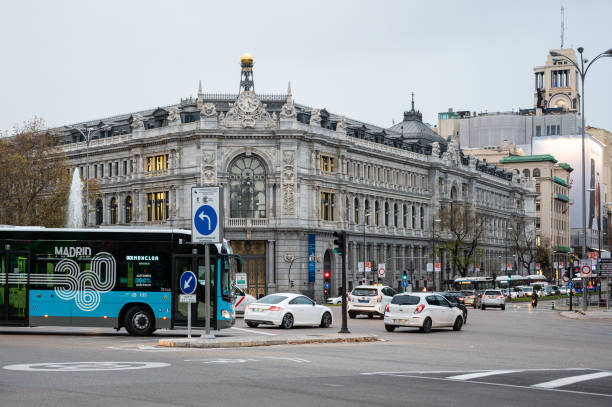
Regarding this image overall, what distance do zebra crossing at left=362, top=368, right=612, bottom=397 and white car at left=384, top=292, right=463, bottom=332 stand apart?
16.1 meters

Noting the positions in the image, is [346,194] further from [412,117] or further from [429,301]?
[429,301]

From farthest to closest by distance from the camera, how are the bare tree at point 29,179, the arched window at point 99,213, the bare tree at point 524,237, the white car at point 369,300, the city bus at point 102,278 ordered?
the bare tree at point 524,237 → the arched window at point 99,213 → the bare tree at point 29,179 → the white car at point 369,300 → the city bus at point 102,278

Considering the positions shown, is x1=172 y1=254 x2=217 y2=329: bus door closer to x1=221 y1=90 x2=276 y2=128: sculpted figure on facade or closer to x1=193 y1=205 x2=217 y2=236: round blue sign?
x1=193 y1=205 x2=217 y2=236: round blue sign

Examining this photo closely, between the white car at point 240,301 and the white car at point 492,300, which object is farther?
the white car at point 492,300

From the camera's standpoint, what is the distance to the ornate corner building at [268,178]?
8444cm

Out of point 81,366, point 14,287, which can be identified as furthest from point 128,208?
point 81,366

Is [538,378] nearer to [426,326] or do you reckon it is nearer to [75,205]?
[426,326]

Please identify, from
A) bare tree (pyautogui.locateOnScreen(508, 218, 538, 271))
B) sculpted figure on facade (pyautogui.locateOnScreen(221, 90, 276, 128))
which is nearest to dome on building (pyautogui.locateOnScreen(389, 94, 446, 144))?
bare tree (pyautogui.locateOnScreen(508, 218, 538, 271))

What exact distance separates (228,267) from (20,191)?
135 ft

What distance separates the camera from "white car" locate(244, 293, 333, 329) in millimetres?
36625

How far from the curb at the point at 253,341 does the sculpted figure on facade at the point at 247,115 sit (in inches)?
2255

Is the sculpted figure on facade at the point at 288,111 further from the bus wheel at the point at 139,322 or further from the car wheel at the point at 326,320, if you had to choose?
the bus wheel at the point at 139,322

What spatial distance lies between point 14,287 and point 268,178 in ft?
182

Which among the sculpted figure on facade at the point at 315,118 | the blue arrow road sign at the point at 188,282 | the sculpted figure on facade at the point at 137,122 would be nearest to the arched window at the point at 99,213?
the sculpted figure on facade at the point at 137,122
